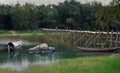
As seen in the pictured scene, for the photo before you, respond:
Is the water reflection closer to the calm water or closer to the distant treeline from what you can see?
the calm water

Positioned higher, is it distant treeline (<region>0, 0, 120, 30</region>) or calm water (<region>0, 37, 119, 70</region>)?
distant treeline (<region>0, 0, 120, 30</region>)

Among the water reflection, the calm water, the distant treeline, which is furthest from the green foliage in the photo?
the distant treeline

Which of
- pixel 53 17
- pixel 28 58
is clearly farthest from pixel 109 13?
pixel 53 17

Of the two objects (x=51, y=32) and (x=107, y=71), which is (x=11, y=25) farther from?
(x=107, y=71)

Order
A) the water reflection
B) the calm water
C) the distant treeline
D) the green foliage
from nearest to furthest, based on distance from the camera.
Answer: the green foliage → the water reflection → the calm water → the distant treeline

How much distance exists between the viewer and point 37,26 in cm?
9194

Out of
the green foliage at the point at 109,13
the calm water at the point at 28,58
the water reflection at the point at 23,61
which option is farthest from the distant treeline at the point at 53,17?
Result: the green foliage at the point at 109,13

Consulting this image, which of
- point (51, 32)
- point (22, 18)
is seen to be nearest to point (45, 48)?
point (51, 32)

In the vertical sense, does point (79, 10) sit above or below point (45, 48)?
above

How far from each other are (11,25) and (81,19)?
2113 cm

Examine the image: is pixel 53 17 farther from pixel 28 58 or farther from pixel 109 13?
pixel 109 13

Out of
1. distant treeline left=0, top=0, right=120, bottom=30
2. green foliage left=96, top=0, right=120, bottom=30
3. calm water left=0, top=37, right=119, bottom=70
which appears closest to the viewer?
green foliage left=96, top=0, right=120, bottom=30

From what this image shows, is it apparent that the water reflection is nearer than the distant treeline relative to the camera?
Yes

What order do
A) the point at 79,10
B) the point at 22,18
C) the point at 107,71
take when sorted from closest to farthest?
the point at 107,71 < the point at 22,18 < the point at 79,10
